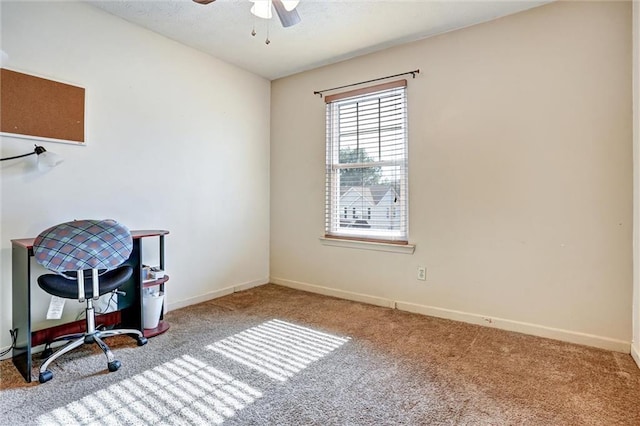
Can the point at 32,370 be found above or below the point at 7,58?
below

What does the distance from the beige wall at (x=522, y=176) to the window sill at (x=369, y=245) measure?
0.06 meters

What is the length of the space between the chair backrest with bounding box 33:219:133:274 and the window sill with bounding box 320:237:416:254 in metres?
2.02

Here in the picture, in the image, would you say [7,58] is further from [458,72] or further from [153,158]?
[458,72]

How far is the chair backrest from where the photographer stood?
1.81m

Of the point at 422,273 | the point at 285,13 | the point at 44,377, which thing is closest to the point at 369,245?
the point at 422,273

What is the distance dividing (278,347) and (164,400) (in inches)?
31.8

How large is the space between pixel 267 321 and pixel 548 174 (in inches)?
96.9

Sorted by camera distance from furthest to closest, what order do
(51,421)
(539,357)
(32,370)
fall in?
(539,357) < (32,370) < (51,421)

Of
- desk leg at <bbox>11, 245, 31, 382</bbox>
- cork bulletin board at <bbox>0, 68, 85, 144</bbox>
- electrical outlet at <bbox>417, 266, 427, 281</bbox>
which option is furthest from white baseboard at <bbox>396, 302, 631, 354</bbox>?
cork bulletin board at <bbox>0, 68, 85, 144</bbox>

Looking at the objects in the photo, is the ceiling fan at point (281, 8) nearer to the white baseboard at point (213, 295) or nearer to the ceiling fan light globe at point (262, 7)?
the ceiling fan light globe at point (262, 7)

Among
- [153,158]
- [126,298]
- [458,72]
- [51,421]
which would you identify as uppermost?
[458,72]

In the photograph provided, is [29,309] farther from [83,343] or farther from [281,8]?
[281,8]

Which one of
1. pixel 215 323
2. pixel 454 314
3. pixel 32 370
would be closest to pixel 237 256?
pixel 215 323

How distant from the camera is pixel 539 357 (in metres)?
2.18
